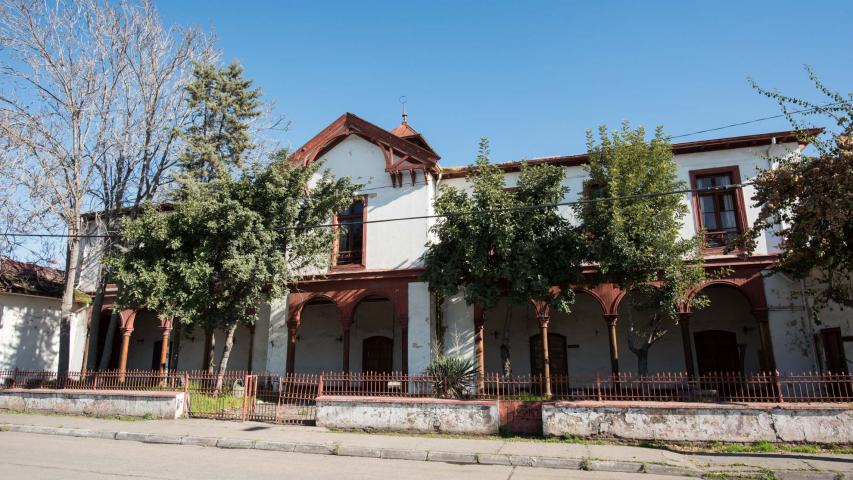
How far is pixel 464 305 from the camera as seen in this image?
17625 millimetres

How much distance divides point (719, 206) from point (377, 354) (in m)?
13.0

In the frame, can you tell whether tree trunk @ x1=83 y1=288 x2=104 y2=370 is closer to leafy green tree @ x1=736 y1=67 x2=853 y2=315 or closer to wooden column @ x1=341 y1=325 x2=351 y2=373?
wooden column @ x1=341 y1=325 x2=351 y2=373

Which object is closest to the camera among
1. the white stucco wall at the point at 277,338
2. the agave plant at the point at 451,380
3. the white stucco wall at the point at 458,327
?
the agave plant at the point at 451,380

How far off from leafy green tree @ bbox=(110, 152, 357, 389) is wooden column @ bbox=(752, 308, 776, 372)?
42.4ft

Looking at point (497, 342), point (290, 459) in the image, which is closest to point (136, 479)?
point (290, 459)

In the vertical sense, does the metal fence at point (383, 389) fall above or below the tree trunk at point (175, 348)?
below

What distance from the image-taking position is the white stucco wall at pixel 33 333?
2069cm

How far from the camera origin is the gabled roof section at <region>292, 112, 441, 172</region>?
1848cm

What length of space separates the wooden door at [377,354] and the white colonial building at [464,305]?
4cm


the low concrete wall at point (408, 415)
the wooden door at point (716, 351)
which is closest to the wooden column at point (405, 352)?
the low concrete wall at point (408, 415)

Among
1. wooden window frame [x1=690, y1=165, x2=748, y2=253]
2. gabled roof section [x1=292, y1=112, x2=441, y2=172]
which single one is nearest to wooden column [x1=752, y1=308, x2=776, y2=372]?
wooden window frame [x1=690, y1=165, x2=748, y2=253]

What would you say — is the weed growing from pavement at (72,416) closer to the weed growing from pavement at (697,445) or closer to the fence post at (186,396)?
the fence post at (186,396)

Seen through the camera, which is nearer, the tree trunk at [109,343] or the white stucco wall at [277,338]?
the white stucco wall at [277,338]

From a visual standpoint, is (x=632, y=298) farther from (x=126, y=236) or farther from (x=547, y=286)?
(x=126, y=236)
